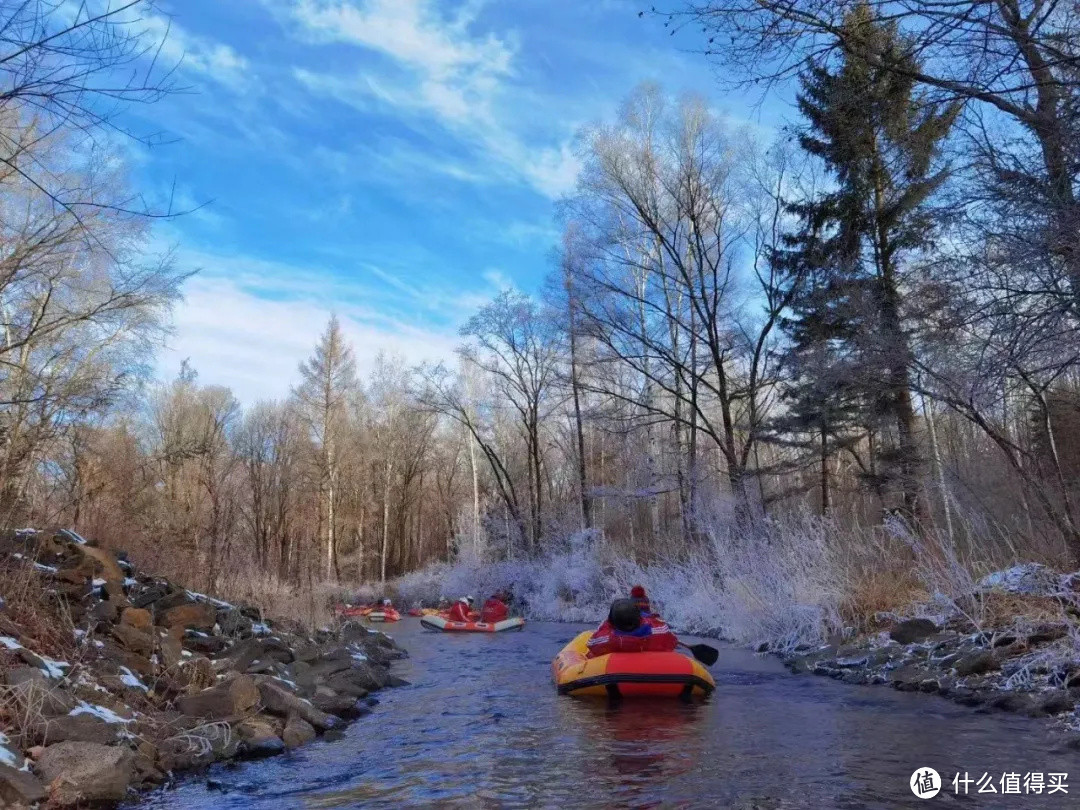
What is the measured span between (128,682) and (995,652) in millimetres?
7574

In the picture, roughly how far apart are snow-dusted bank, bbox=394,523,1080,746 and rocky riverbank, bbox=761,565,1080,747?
13 millimetres

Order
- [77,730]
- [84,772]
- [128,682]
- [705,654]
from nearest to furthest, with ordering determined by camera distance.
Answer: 1. [84,772]
2. [77,730]
3. [128,682]
4. [705,654]

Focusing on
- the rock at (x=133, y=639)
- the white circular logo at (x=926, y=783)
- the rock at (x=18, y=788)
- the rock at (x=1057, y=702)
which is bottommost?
the white circular logo at (x=926, y=783)

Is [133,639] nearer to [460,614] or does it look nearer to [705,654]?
[705,654]

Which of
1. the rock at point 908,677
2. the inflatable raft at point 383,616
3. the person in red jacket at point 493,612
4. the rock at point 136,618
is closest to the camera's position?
the rock at point 136,618

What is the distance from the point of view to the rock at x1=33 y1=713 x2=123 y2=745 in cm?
463

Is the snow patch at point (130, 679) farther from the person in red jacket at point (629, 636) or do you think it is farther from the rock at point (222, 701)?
the person in red jacket at point (629, 636)

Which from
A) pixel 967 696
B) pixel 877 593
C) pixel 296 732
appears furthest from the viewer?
pixel 877 593

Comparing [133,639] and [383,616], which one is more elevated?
[133,639]

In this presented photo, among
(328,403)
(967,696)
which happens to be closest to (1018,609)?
(967,696)

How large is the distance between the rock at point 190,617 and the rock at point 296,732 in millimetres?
2470

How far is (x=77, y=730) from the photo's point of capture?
4.82 meters

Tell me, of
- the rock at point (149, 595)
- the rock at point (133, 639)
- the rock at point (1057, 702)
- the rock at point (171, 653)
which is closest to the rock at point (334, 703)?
the rock at point (171, 653)

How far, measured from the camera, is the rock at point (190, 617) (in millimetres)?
8242
